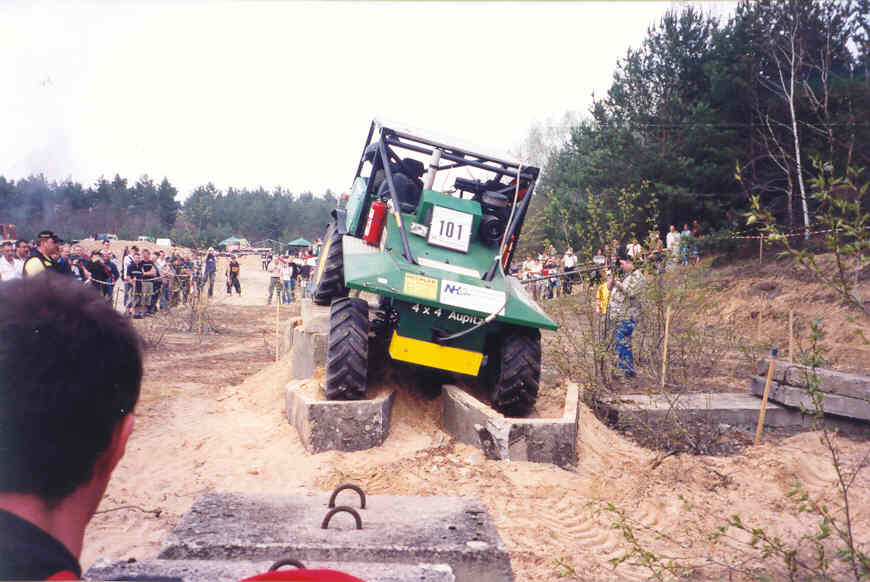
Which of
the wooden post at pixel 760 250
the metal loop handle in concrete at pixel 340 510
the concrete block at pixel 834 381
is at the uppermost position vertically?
the wooden post at pixel 760 250

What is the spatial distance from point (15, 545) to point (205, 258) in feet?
71.3

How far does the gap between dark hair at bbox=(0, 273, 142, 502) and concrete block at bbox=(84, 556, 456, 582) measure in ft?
3.09

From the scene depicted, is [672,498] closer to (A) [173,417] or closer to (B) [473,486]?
(B) [473,486]

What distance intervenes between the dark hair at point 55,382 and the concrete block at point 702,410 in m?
6.17

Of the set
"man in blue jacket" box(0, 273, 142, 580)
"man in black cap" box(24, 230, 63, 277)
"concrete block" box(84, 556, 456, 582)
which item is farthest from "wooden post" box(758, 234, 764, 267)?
"man in blue jacket" box(0, 273, 142, 580)

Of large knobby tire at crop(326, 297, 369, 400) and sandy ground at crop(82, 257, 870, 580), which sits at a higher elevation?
large knobby tire at crop(326, 297, 369, 400)

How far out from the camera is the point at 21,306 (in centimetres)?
93

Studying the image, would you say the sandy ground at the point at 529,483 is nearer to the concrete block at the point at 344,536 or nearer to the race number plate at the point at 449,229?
the concrete block at the point at 344,536

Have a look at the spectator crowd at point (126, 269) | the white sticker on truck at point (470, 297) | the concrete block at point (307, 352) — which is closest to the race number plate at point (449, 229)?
the white sticker on truck at point (470, 297)

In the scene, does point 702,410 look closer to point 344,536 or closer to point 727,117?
point 344,536

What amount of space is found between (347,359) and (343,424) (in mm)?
563

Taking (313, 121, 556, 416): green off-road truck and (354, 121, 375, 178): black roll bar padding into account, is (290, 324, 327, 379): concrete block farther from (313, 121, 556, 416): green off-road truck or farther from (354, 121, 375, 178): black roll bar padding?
(354, 121, 375, 178): black roll bar padding

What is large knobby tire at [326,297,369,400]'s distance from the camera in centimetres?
546

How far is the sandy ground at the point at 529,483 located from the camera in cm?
384
